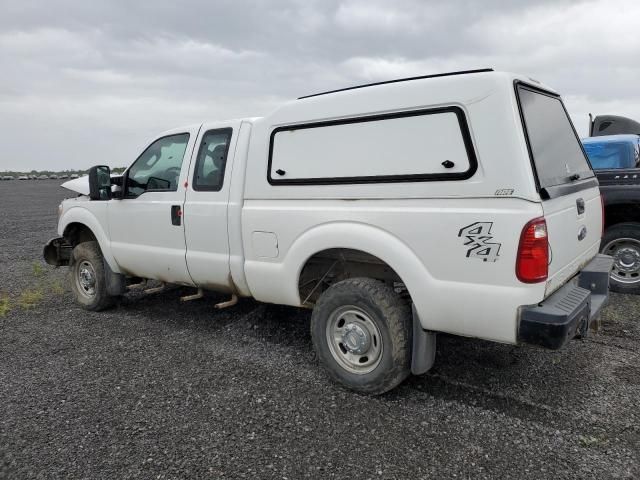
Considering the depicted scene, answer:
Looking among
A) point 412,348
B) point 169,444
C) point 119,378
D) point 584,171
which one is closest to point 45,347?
point 119,378

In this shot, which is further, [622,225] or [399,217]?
[622,225]

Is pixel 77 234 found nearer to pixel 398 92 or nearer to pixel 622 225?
pixel 398 92

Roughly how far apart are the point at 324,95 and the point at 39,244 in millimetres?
9888

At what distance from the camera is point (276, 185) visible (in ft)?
12.9

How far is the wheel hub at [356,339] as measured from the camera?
3.55 metres

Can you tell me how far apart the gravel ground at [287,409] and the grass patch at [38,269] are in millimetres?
3064

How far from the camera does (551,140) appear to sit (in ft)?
11.5

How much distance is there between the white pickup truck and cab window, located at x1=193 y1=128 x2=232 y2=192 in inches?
0.5

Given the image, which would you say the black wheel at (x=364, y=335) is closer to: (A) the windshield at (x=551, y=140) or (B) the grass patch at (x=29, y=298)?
(A) the windshield at (x=551, y=140)

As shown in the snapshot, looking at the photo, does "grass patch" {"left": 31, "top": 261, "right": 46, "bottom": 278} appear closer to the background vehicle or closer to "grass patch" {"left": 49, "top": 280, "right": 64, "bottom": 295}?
"grass patch" {"left": 49, "top": 280, "right": 64, "bottom": 295}

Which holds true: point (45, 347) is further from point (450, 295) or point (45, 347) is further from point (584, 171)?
point (584, 171)

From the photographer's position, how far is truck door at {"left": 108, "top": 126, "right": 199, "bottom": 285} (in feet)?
15.5

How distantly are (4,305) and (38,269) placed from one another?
224 centimetres

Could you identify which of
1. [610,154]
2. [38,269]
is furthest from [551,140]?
[38,269]
